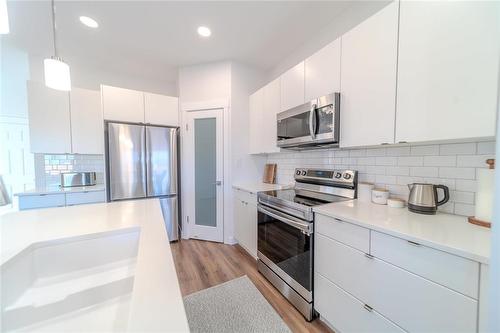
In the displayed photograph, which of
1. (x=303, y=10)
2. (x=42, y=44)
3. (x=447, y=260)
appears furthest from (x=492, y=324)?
(x=42, y=44)

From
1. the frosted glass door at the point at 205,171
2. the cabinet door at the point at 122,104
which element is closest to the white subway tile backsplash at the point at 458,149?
the frosted glass door at the point at 205,171

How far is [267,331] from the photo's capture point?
1459 mm

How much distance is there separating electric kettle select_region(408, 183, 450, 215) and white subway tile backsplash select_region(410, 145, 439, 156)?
26 centimetres

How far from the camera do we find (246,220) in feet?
8.47

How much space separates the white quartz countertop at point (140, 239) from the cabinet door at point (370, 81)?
1.53 m

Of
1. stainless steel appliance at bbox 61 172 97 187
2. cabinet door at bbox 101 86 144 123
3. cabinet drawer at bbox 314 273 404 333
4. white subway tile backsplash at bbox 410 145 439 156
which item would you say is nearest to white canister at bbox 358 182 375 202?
white subway tile backsplash at bbox 410 145 439 156

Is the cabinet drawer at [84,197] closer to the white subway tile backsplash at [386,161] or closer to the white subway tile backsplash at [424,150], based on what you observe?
the white subway tile backsplash at [386,161]

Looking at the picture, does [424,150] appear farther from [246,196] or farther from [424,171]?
[246,196]

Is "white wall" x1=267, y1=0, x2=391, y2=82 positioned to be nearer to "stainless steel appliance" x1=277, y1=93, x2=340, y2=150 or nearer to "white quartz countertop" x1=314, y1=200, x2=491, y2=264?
"stainless steel appliance" x1=277, y1=93, x2=340, y2=150

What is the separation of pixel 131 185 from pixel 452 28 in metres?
3.41

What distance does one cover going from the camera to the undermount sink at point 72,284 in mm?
752

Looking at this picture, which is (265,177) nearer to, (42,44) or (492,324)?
(492,324)

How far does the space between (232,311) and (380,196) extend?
5.17 feet

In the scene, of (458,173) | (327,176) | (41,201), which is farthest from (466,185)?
(41,201)
